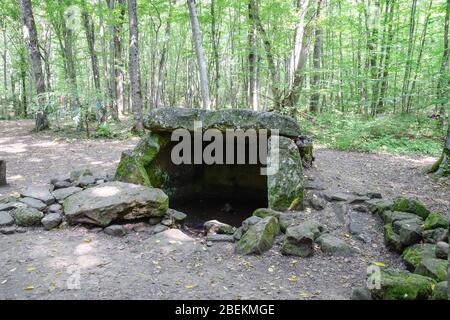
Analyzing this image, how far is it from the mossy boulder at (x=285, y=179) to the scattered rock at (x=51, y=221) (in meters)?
3.19

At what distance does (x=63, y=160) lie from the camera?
26.4 ft

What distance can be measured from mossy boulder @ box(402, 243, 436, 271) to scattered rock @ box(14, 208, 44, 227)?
15.5 feet

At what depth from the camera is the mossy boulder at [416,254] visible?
3.58 metres

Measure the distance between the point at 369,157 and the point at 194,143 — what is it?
4.46 metres

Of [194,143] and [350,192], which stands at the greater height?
[194,143]

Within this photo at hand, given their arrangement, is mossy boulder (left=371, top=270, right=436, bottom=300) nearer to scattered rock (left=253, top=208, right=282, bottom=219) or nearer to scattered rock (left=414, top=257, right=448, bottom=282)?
scattered rock (left=414, top=257, right=448, bottom=282)

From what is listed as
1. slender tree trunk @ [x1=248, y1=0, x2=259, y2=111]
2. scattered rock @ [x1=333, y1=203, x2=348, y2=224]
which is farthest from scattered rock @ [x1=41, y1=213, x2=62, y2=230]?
slender tree trunk @ [x1=248, y1=0, x2=259, y2=111]

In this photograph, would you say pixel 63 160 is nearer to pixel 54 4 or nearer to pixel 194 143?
pixel 194 143

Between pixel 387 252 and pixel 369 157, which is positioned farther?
pixel 369 157

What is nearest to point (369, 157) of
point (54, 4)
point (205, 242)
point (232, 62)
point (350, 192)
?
point (350, 192)

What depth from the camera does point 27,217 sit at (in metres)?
4.74

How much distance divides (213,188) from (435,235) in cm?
537

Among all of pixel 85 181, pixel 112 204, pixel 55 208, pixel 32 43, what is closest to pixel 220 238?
pixel 112 204

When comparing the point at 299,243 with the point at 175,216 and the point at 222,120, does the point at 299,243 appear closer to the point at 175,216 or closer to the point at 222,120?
the point at 175,216
